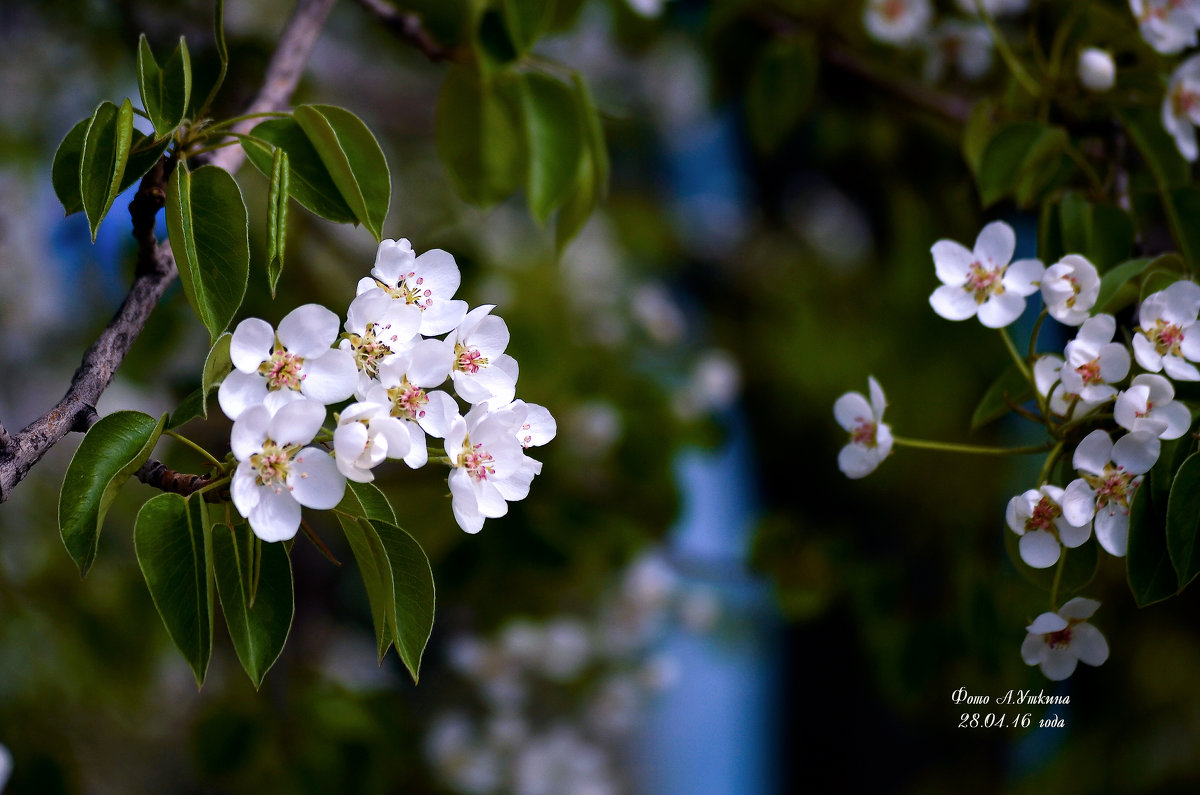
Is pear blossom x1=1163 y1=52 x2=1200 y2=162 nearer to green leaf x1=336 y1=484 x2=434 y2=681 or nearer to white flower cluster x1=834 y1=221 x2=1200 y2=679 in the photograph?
white flower cluster x1=834 y1=221 x2=1200 y2=679

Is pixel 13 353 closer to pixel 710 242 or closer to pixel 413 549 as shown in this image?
pixel 413 549

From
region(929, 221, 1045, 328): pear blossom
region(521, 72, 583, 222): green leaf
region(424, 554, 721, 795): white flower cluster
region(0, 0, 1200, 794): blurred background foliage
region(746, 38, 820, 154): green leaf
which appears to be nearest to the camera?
region(929, 221, 1045, 328): pear blossom

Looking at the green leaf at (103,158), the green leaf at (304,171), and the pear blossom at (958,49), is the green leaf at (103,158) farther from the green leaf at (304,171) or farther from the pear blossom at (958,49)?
the pear blossom at (958,49)

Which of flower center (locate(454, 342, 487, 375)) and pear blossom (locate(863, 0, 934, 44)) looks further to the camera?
pear blossom (locate(863, 0, 934, 44))

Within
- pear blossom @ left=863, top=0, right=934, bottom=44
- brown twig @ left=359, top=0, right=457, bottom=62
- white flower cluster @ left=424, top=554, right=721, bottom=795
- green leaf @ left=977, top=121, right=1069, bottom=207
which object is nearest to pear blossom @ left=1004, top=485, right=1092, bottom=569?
green leaf @ left=977, top=121, right=1069, bottom=207

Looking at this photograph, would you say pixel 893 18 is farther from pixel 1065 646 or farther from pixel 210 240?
pixel 210 240

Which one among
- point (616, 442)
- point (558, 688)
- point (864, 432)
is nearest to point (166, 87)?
point (864, 432)
